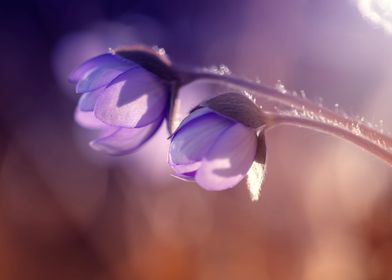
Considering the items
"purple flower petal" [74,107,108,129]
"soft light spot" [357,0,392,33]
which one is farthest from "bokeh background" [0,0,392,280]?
"soft light spot" [357,0,392,33]

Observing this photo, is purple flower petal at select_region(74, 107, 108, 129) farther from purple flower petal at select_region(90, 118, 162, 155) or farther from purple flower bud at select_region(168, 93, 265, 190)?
purple flower bud at select_region(168, 93, 265, 190)

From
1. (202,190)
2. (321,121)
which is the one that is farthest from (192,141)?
(202,190)

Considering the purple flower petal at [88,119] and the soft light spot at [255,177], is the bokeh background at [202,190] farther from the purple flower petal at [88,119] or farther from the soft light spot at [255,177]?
the soft light spot at [255,177]

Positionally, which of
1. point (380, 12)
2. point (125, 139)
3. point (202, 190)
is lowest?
point (202, 190)

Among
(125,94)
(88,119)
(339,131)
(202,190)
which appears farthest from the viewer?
(202,190)

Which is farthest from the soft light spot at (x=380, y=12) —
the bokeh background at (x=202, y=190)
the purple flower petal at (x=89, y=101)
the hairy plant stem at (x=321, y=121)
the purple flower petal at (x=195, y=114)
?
the bokeh background at (x=202, y=190)

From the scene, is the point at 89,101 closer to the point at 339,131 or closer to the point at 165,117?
the point at 165,117

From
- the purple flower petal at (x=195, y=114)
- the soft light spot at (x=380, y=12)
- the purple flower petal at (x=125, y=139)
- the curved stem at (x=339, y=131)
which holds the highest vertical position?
the soft light spot at (x=380, y=12)
